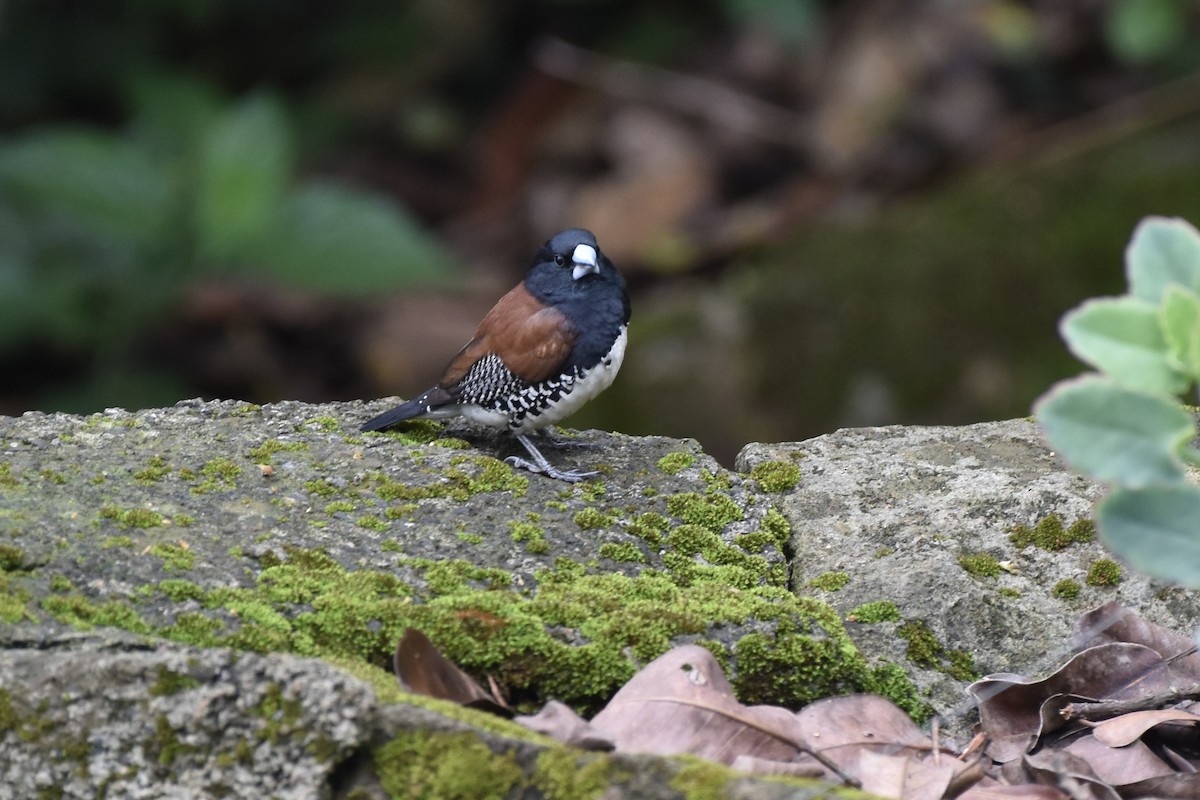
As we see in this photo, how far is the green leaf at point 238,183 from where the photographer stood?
6457mm

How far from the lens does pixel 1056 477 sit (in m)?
3.55

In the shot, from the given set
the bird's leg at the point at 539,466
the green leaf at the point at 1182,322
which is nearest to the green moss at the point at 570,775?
the green leaf at the point at 1182,322

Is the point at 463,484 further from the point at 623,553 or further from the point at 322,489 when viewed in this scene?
the point at 623,553

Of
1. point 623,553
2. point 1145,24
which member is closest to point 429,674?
point 623,553

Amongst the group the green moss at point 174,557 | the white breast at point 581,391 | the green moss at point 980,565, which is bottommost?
the green moss at point 980,565

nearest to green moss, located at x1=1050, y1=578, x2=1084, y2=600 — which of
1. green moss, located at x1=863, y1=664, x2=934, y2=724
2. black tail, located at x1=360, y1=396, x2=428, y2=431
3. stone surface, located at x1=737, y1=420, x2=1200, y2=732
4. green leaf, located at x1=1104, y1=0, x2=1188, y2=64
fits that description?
stone surface, located at x1=737, y1=420, x2=1200, y2=732

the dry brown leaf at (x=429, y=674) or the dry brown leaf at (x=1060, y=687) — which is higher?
A: the dry brown leaf at (x=429, y=674)

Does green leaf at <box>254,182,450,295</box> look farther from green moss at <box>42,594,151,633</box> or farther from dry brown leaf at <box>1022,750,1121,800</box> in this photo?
dry brown leaf at <box>1022,750,1121,800</box>

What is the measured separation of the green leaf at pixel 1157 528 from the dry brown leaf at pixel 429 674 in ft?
3.75

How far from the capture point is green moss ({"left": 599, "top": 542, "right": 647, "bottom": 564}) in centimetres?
320

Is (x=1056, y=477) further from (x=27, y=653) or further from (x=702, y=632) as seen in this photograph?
(x=27, y=653)

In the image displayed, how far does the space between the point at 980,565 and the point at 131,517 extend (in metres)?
1.76

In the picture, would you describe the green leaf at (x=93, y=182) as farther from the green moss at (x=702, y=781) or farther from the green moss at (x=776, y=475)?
the green moss at (x=702, y=781)

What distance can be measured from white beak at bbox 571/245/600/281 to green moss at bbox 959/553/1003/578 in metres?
1.44
